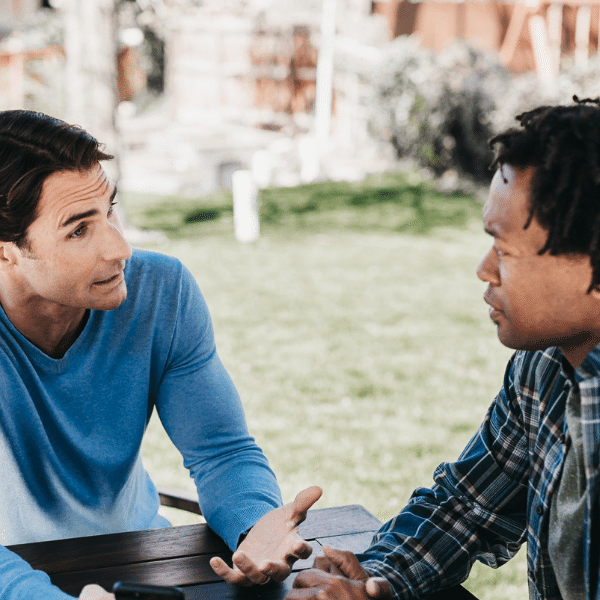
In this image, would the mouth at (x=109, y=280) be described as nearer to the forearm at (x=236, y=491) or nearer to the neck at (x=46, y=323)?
the neck at (x=46, y=323)

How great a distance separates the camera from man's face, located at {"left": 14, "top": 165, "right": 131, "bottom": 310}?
2.01m

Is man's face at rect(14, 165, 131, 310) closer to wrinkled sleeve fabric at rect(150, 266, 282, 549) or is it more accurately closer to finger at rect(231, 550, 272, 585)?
wrinkled sleeve fabric at rect(150, 266, 282, 549)

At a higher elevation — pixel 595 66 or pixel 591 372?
pixel 595 66

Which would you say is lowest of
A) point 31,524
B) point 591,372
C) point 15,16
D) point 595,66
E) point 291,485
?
point 291,485

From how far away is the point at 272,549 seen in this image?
180 centimetres

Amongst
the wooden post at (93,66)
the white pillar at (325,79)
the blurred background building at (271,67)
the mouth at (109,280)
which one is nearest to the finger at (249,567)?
the mouth at (109,280)

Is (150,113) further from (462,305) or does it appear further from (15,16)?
(462,305)

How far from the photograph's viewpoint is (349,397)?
5711 millimetres

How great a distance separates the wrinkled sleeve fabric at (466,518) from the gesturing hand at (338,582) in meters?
0.04

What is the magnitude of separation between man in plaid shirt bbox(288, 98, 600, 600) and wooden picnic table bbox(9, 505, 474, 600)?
5.0 inches

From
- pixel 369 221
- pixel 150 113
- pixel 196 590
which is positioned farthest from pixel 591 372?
pixel 150 113

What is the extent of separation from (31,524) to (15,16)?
69.9 feet

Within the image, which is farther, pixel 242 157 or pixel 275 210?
pixel 242 157

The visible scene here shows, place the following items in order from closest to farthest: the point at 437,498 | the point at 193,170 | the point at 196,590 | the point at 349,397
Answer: the point at 196,590, the point at 437,498, the point at 349,397, the point at 193,170
